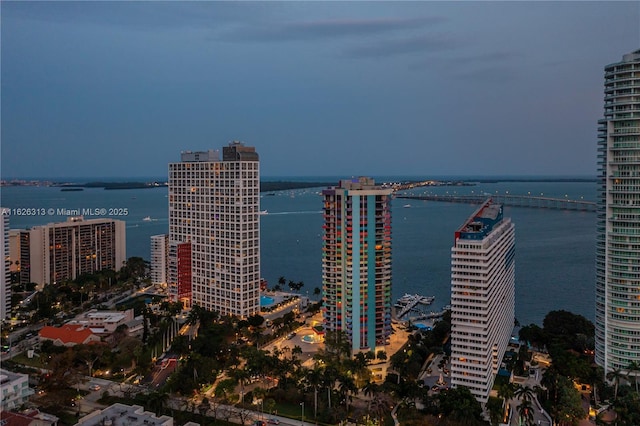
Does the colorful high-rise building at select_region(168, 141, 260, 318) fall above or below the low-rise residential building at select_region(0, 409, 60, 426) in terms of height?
above

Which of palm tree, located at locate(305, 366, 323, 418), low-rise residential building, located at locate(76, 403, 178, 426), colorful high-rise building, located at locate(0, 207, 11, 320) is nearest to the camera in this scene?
low-rise residential building, located at locate(76, 403, 178, 426)

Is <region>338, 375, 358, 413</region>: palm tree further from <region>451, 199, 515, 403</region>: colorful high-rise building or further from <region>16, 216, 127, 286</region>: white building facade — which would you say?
<region>16, 216, 127, 286</region>: white building facade

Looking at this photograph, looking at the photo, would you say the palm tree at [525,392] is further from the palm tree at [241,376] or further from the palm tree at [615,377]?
the palm tree at [241,376]

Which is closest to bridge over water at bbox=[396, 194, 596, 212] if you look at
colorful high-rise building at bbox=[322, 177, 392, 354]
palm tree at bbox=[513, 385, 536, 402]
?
colorful high-rise building at bbox=[322, 177, 392, 354]

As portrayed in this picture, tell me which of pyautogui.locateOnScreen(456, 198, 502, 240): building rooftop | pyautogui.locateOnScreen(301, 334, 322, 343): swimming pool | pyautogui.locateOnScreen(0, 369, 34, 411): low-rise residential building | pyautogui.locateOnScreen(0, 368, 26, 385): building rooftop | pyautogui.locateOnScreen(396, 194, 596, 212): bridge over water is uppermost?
pyautogui.locateOnScreen(456, 198, 502, 240): building rooftop

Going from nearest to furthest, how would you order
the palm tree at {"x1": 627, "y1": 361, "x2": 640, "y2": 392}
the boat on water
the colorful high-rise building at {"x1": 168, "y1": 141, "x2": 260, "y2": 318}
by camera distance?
the palm tree at {"x1": 627, "y1": 361, "x2": 640, "y2": 392}
the colorful high-rise building at {"x1": 168, "y1": 141, "x2": 260, "y2": 318}
the boat on water

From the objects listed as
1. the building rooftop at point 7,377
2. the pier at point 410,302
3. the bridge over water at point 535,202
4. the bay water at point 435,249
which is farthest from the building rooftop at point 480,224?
the bridge over water at point 535,202
